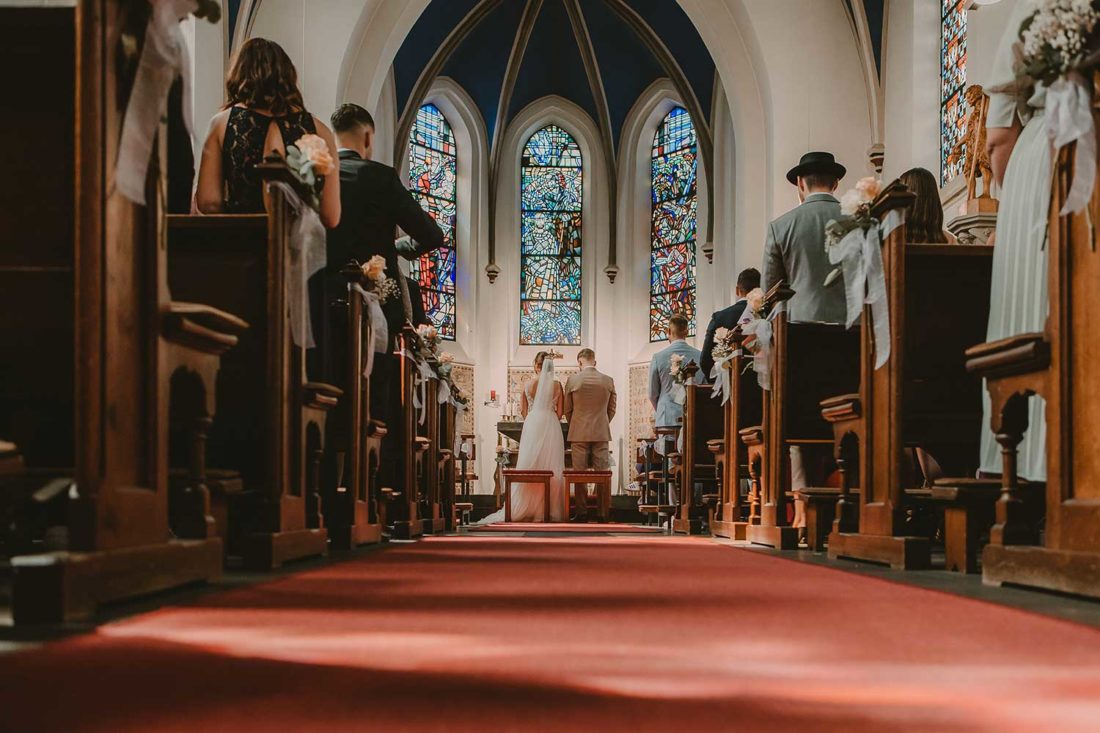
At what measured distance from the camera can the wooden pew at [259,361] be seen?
11.8 feet

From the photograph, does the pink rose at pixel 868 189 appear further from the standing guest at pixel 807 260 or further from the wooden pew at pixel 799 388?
the standing guest at pixel 807 260

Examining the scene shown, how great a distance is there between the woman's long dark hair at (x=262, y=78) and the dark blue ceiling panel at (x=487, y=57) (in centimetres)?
1390

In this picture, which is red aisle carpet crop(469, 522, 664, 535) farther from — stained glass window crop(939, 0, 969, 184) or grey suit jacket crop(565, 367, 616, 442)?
stained glass window crop(939, 0, 969, 184)

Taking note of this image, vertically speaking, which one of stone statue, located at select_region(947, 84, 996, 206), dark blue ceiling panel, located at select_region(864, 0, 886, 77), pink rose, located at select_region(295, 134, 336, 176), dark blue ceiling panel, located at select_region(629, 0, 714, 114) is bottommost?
pink rose, located at select_region(295, 134, 336, 176)

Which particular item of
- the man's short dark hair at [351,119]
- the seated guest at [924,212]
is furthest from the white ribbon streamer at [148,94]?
the seated guest at [924,212]

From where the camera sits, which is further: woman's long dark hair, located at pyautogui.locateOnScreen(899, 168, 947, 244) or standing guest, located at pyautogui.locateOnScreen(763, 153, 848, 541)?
standing guest, located at pyautogui.locateOnScreen(763, 153, 848, 541)

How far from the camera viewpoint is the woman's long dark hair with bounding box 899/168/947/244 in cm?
462

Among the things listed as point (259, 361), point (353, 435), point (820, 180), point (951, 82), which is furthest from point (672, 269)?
point (259, 361)

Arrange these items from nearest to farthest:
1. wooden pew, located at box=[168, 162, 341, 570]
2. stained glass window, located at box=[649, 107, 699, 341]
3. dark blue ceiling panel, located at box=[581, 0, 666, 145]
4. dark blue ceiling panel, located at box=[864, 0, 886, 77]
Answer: wooden pew, located at box=[168, 162, 341, 570]
dark blue ceiling panel, located at box=[864, 0, 886, 77]
dark blue ceiling panel, located at box=[581, 0, 666, 145]
stained glass window, located at box=[649, 107, 699, 341]

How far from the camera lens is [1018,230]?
3459 mm

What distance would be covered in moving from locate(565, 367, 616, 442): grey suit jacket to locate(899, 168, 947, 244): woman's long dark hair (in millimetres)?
8199

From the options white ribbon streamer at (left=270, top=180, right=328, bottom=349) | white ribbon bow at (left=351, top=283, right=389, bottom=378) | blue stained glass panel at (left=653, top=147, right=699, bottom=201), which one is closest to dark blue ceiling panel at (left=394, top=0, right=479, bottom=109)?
blue stained glass panel at (left=653, top=147, right=699, bottom=201)

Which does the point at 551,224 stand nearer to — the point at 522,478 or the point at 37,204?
the point at 522,478

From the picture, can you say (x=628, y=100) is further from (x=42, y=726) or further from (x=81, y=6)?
(x=42, y=726)
